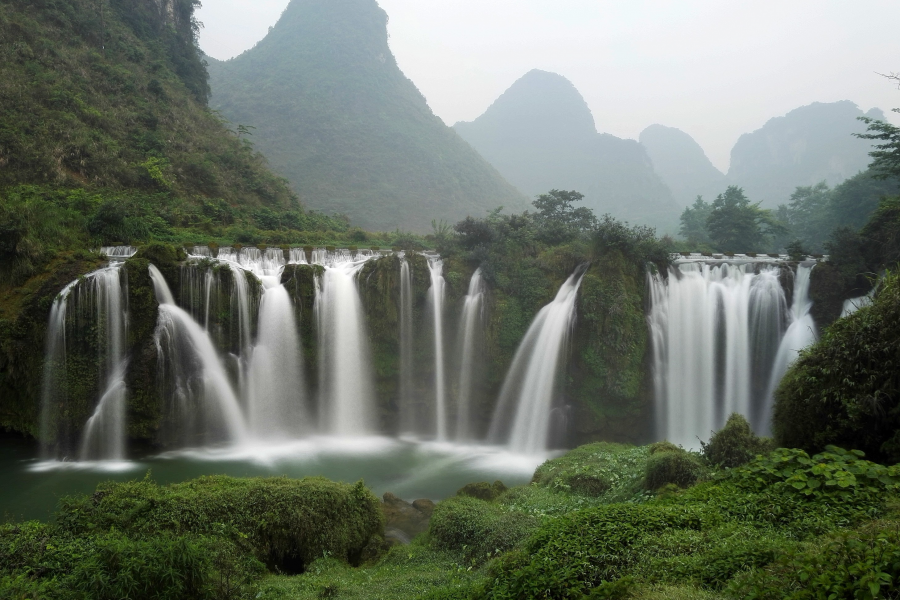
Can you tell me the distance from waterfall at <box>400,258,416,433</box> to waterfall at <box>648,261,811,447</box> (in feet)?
23.3

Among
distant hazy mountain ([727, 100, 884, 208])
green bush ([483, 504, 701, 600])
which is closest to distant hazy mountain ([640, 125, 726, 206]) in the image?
distant hazy mountain ([727, 100, 884, 208])

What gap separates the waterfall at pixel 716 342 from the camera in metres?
14.0

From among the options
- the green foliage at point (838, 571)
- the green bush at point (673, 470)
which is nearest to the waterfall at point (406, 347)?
the green bush at point (673, 470)

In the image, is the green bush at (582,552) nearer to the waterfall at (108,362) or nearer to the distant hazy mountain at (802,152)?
the waterfall at (108,362)

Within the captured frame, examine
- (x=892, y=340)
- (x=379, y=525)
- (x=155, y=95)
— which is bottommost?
(x=379, y=525)

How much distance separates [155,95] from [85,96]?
184 inches

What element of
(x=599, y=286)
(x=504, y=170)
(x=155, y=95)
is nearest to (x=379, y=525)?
(x=599, y=286)

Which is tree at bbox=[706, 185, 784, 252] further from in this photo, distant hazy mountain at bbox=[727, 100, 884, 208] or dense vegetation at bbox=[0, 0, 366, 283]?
distant hazy mountain at bbox=[727, 100, 884, 208]

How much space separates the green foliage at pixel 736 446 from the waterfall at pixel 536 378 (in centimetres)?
713

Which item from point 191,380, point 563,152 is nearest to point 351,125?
point 191,380

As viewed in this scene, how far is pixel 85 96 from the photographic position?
22828 millimetres

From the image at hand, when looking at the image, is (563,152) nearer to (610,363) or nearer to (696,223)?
(696,223)

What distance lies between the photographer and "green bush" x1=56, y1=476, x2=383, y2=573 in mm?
6211

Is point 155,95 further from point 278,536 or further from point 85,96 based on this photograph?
point 278,536
